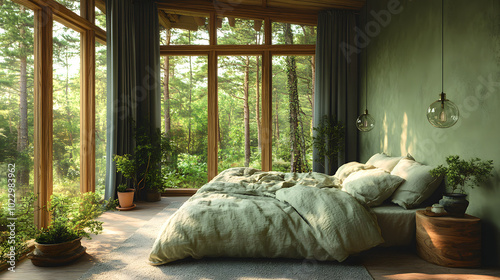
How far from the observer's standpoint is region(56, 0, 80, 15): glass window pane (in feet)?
12.3

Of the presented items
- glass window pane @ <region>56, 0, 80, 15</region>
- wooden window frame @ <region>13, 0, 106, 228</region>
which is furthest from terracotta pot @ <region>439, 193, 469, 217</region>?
glass window pane @ <region>56, 0, 80, 15</region>

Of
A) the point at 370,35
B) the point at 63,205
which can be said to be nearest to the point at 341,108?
the point at 370,35

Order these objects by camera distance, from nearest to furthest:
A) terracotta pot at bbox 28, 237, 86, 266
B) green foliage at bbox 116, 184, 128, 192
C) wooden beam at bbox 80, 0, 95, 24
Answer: terracotta pot at bbox 28, 237, 86, 266, wooden beam at bbox 80, 0, 95, 24, green foliage at bbox 116, 184, 128, 192

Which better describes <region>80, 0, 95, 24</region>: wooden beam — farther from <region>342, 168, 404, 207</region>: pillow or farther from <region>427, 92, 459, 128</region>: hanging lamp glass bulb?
<region>427, 92, 459, 128</region>: hanging lamp glass bulb

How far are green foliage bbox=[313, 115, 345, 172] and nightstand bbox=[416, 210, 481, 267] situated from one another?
2664 millimetres

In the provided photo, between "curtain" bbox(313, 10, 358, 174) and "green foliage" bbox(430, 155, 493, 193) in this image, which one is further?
"curtain" bbox(313, 10, 358, 174)

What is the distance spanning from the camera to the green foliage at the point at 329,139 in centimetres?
504

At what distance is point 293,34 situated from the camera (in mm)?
5406

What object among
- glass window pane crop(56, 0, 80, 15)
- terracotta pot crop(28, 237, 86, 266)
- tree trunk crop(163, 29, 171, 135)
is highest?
glass window pane crop(56, 0, 80, 15)

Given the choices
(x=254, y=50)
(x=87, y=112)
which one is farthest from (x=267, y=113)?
(x=87, y=112)

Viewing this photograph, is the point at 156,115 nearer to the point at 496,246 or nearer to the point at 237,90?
the point at 237,90

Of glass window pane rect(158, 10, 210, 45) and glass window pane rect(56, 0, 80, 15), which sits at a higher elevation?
glass window pane rect(158, 10, 210, 45)

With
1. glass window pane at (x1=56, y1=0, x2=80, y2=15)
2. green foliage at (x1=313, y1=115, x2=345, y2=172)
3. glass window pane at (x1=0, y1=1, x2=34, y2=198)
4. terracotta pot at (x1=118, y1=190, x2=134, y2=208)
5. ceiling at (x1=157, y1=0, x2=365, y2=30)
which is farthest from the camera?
ceiling at (x1=157, y1=0, x2=365, y2=30)

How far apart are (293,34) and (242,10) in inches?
37.0
